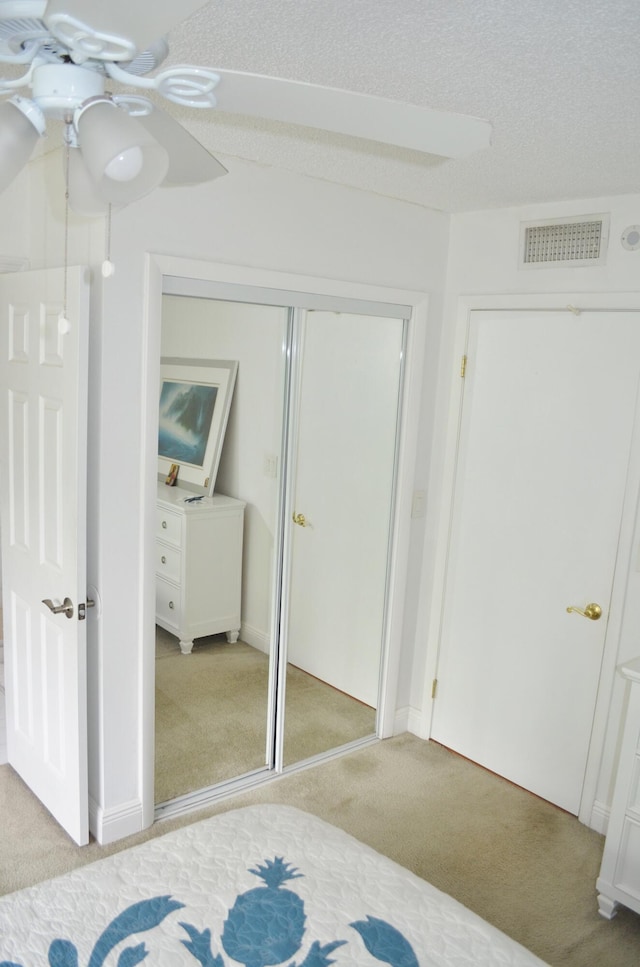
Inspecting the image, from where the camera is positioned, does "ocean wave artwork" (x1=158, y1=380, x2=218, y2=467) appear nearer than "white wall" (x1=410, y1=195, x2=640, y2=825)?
Yes

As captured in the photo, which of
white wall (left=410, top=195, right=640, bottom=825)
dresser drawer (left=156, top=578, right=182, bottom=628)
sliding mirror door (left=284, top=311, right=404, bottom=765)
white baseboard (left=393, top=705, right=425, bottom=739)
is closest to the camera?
white wall (left=410, top=195, right=640, bottom=825)

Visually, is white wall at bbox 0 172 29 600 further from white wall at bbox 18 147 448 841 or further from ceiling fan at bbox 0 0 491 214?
ceiling fan at bbox 0 0 491 214

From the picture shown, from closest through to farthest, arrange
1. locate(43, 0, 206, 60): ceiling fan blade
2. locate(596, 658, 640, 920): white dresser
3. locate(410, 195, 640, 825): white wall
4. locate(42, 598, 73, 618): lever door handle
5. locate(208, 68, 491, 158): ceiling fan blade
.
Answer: locate(43, 0, 206, 60): ceiling fan blade → locate(208, 68, 491, 158): ceiling fan blade → locate(596, 658, 640, 920): white dresser → locate(42, 598, 73, 618): lever door handle → locate(410, 195, 640, 825): white wall

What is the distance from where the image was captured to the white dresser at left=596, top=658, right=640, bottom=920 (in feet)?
7.91

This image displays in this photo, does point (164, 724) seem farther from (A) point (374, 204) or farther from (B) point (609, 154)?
(B) point (609, 154)

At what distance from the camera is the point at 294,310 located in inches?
114

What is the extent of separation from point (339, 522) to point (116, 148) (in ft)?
7.70

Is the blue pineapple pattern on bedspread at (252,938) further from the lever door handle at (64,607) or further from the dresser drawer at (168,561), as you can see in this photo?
the dresser drawer at (168,561)

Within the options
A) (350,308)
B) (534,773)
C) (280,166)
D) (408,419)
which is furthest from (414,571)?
(280,166)

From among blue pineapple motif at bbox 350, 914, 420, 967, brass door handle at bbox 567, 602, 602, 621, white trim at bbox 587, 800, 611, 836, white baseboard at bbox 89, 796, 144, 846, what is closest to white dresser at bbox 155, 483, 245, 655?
white baseboard at bbox 89, 796, 144, 846

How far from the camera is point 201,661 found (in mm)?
3027

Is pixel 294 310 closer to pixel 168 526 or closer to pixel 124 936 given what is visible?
pixel 168 526

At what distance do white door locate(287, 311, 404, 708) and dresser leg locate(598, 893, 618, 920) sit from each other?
131cm

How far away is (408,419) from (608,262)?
99cm
